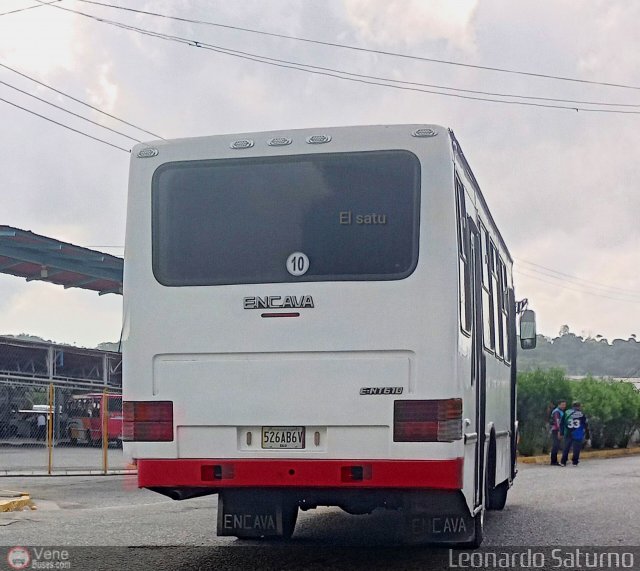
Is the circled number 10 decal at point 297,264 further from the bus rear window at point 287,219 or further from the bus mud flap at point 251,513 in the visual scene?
the bus mud flap at point 251,513

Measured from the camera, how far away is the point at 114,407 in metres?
34.8

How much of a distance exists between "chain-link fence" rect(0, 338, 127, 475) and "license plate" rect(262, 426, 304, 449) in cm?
1537

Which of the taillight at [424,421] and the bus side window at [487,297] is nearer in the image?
the taillight at [424,421]

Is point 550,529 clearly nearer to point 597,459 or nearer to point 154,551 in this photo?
point 154,551

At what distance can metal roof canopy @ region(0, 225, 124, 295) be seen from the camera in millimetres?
27312

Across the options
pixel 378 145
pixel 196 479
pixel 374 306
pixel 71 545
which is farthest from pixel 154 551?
pixel 378 145

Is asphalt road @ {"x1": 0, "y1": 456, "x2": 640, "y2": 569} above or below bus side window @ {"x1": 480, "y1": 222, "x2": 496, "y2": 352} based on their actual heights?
below

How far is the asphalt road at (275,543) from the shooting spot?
9438 millimetres

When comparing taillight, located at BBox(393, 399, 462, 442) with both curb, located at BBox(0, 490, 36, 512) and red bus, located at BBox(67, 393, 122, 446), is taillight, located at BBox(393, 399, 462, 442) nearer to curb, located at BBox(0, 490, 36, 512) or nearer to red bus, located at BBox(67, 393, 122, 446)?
curb, located at BBox(0, 490, 36, 512)

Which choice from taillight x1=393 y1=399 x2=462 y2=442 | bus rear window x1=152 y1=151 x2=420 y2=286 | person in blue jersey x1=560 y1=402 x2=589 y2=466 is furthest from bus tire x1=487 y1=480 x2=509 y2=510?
person in blue jersey x1=560 y1=402 x2=589 y2=466

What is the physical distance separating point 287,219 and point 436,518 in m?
2.57

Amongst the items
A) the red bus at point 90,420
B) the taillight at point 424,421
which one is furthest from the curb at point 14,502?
the red bus at point 90,420

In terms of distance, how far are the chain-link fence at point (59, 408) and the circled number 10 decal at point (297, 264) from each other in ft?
50.6

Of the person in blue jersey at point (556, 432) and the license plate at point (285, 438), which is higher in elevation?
the license plate at point (285, 438)
